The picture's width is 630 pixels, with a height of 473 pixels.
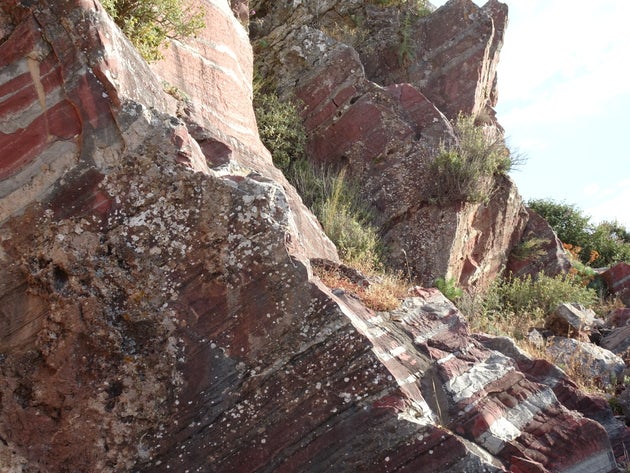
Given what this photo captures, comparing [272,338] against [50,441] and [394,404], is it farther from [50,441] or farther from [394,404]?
[50,441]

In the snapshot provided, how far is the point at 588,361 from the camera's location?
6691 mm

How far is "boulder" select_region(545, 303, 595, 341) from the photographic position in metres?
8.09

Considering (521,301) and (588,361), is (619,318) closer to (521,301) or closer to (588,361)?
(521,301)

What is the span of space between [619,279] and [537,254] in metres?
2.23

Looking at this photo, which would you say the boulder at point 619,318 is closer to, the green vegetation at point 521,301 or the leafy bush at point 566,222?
the green vegetation at point 521,301

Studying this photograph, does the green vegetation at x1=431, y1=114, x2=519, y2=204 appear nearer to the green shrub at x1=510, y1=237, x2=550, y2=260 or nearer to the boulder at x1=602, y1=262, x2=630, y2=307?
the green shrub at x1=510, y1=237, x2=550, y2=260

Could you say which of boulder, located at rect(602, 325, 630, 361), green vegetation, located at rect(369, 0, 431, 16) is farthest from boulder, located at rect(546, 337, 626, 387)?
green vegetation, located at rect(369, 0, 431, 16)

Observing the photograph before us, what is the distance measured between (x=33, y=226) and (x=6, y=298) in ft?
1.64

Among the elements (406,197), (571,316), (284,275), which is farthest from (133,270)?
(571,316)

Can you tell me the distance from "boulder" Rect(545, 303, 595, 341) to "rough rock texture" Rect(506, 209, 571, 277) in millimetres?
2393

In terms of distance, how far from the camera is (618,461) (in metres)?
4.79

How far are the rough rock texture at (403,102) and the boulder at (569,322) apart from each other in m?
1.43

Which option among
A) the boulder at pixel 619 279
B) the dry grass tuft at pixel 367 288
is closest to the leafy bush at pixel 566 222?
the boulder at pixel 619 279

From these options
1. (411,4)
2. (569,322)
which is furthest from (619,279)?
(411,4)
